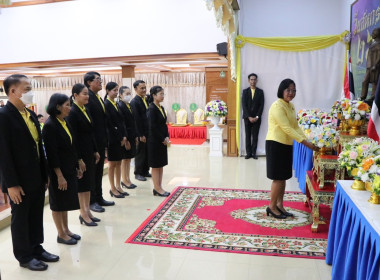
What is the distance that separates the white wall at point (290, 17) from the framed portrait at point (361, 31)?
1.29 m

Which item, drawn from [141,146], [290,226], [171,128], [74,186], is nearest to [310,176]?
[290,226]

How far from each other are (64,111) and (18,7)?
8480 millimetres

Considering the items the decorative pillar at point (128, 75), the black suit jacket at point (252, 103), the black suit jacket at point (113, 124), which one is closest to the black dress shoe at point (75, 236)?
the black suit jacket at point (113, 124)

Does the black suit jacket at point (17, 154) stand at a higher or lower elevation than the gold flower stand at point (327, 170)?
higher

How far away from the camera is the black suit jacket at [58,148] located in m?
3.07

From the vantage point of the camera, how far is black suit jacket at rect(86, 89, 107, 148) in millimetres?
4055

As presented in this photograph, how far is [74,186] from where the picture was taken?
3289mm

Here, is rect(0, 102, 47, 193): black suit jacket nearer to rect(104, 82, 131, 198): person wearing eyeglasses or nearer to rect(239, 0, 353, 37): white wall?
rect(104, 82, 131, 198): person wearing eyeglasses

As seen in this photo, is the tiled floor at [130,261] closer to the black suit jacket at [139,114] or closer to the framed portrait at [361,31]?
the black suit jacket at [139,114]

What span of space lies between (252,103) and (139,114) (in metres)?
3.38

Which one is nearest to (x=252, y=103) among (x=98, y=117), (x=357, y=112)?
(x=357, y=112)

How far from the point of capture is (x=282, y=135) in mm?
3719

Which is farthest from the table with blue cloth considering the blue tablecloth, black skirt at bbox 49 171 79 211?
black skirt at bbox 49 171 79 211

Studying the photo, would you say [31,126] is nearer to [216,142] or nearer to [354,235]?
[354,235]
